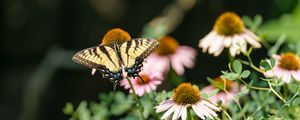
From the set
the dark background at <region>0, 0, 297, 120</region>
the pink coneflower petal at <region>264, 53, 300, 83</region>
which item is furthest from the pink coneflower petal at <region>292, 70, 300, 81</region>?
the dark background at <region>0, 0, 297, 120</region>

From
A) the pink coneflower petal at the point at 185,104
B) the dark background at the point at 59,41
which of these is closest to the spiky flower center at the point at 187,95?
the pink coneflower petal at the point at 185,104

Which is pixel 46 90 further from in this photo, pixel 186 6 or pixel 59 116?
pixel 186 6

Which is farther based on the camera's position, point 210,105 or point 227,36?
point 227,36

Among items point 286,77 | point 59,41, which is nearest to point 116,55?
point 286,77

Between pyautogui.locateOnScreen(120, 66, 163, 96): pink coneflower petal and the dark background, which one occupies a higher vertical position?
the dark background

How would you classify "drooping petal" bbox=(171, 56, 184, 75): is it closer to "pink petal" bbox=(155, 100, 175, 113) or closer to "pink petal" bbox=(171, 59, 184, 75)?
"pink petal" bbox=(171, 59, 184, 75)

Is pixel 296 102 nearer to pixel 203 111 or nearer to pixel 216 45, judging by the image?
pixel 203 111

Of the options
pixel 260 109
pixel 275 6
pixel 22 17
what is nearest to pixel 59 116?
pixel 22 17
